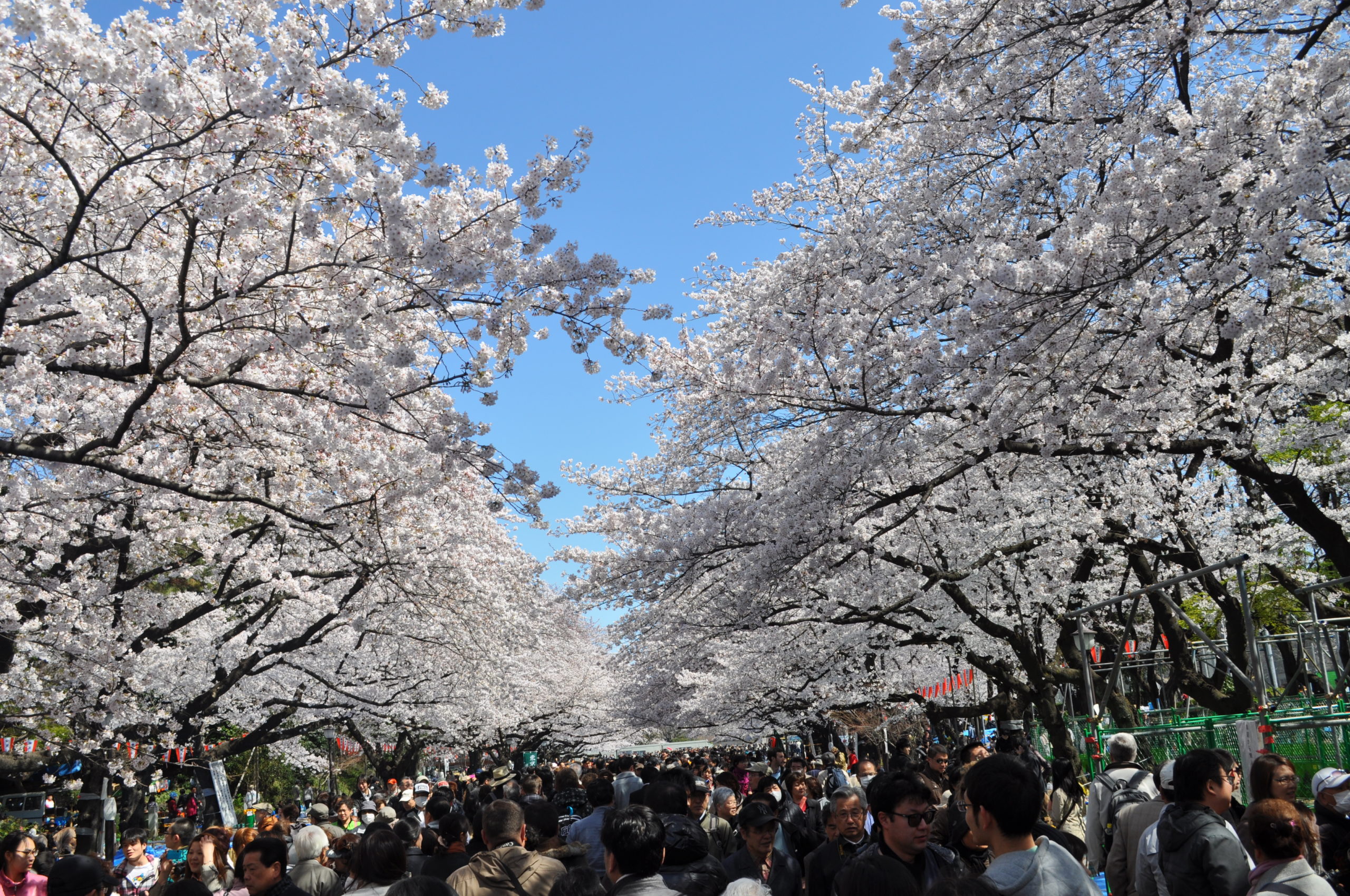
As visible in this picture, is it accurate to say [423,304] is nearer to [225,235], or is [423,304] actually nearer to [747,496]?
[225,235]

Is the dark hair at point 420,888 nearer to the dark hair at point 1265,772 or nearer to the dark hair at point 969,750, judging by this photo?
the dark hair at point 1265,772

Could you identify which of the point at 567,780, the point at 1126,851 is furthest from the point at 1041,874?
the point at 567,780

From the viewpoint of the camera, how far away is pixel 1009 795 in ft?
10.9

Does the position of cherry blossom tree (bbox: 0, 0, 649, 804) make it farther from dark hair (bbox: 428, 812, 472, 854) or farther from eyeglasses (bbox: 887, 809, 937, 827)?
eyeglasses (bbox: 887, 809, 937, 827)

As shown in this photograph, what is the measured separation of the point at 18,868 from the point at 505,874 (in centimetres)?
395

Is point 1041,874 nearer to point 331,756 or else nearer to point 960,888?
point 960,888

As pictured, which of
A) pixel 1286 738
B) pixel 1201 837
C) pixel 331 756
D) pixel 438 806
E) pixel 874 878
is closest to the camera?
pixel 874 878

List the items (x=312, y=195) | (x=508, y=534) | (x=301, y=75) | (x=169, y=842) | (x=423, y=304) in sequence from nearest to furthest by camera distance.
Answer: (x=301, y=75) < (x=312, y=195) < (x=423, y=304) < (x=169, y=842) < (x=508, y=534)

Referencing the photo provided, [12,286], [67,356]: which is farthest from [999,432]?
[67,356]

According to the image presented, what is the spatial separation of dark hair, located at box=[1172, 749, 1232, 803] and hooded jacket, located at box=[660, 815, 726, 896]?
2004 millimetres

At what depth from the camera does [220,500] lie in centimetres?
787

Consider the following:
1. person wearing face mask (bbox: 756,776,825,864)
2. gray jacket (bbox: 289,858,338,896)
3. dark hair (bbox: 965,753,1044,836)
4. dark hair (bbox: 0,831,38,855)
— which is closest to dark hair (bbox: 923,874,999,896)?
dark hair (bbox: 965,753,1044,836)

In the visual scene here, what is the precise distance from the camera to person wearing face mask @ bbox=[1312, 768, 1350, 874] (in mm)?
5121

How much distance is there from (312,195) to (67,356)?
12.8 ft
